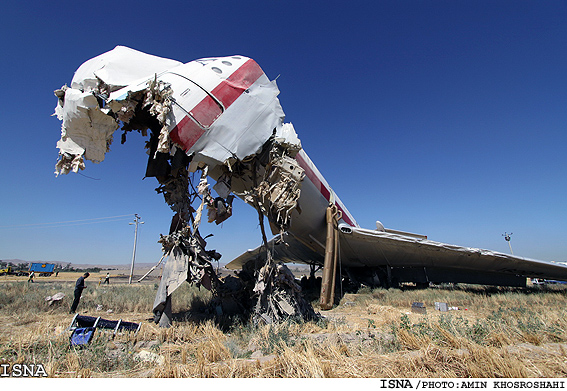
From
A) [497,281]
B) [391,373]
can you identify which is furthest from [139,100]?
[497,281]

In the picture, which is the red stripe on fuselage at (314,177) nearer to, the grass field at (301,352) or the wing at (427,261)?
the wing at (427,261)

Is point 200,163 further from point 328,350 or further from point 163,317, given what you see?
point 328,350

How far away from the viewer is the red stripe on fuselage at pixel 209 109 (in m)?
6.87

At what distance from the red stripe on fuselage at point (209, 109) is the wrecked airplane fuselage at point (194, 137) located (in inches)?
1.0

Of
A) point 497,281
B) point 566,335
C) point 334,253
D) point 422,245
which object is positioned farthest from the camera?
point 497,281

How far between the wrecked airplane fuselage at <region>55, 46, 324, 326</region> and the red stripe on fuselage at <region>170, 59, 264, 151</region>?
0.08 feet

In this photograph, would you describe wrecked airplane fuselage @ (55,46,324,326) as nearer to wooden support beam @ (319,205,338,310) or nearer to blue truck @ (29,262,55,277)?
wooden support beam @ (319,205,338,310)

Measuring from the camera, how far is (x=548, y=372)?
3088 millimetres

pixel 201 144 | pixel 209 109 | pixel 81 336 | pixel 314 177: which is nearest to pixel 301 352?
pixel 81 336

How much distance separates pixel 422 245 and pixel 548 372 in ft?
42.8

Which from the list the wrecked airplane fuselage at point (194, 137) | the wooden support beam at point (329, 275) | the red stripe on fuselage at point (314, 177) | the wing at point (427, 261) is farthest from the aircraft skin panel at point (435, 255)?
the wrecked airplane fuselage at point (194, 137)

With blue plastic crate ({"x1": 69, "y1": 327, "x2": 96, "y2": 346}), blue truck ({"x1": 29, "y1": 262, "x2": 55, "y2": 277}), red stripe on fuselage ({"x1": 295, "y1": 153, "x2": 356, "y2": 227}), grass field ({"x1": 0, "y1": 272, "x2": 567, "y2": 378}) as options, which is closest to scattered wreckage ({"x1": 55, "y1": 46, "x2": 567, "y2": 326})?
grass field ({"x1": 0, "y1": 272, "x2": 567, "y2": 378})

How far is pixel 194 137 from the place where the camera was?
695 cm

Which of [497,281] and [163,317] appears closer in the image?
[163,317]
